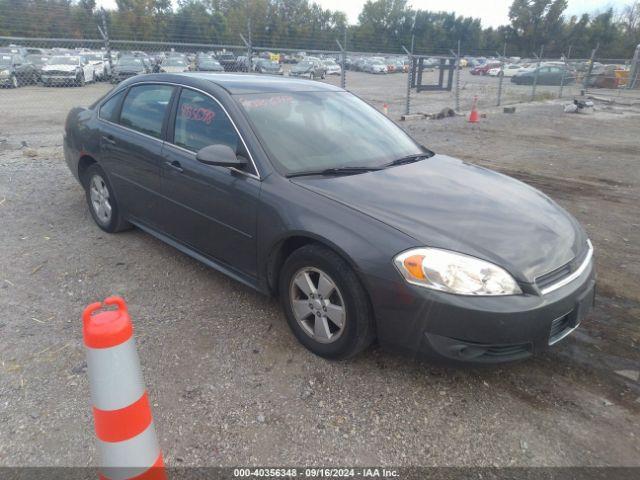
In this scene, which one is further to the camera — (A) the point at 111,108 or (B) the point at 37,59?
(B) the point at 37,59

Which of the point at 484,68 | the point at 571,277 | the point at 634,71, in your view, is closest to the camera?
the point at 571,277

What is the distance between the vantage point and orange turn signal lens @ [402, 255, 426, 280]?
96.0 inches

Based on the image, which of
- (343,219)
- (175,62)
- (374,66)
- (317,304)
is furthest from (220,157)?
(374,66)

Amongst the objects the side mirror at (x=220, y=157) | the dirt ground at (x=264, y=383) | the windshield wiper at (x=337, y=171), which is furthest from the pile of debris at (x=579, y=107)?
the side mirror at (x=220, y=157)

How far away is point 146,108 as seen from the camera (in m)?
4.13

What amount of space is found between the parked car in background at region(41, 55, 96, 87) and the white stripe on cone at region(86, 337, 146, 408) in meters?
23.4

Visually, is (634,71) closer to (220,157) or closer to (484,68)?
(484,68)

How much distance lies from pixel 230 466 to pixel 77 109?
444cm

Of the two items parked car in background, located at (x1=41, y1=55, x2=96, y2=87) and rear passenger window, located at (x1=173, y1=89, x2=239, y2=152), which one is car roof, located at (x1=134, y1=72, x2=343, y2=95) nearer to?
rear passenger window, located at (x1=173, y1=89, x2=239, y2=152)

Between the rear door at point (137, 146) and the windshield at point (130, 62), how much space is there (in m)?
20.2

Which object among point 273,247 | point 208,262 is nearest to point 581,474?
point 273,247

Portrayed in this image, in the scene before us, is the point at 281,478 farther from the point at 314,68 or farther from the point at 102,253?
the point at 314,68

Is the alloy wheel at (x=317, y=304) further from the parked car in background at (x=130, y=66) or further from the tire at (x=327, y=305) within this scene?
the parked car in background at (x=130, y=66)

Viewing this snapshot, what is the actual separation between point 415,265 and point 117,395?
151 centimetres
